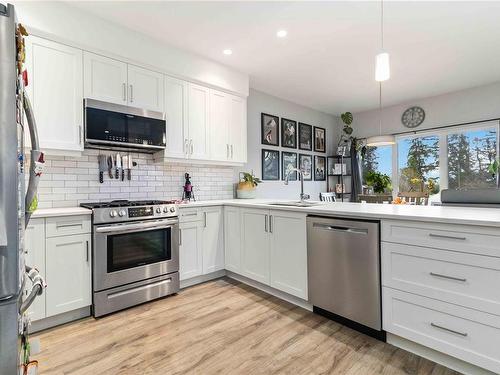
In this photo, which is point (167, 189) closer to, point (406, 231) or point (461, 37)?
point (406, 231)

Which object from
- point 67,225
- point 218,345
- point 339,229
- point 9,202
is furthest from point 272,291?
point 9,202

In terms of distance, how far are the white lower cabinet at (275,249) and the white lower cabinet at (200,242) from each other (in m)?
0.34

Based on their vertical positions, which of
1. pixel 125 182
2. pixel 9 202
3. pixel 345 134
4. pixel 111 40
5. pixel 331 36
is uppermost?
pixel 331 36

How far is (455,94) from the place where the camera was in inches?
180

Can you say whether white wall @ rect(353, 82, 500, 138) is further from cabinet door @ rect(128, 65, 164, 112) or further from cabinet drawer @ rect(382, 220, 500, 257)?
cabinet door @ rect(128, 65, 164, 112)

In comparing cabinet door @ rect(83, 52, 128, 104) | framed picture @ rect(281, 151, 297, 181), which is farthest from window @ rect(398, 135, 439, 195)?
cabinet door @ rect(83, 52, 128, 104)

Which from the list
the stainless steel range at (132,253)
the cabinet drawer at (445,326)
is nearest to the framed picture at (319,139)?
the stainless steel range at (132,253)

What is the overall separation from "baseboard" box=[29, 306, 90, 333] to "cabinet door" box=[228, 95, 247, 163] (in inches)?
91.5

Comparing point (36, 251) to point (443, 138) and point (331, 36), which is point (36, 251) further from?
point (443, 138)

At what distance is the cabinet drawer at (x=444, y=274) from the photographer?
57.6 inches

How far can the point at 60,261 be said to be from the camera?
2162 millimetres

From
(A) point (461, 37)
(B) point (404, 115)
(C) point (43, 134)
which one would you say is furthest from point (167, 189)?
(B) point (404, 115)

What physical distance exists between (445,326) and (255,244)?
1.69 m

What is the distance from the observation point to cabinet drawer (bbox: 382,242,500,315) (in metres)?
1.46
